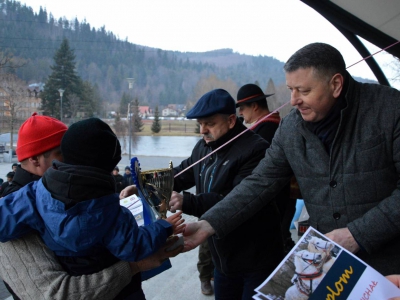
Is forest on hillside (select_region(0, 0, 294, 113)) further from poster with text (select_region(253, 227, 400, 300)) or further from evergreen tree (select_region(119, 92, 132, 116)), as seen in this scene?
poster with text (select_region(253, 227, 400, 300))

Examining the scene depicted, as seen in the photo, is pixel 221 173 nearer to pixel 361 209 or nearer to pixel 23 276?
pixel 361 209

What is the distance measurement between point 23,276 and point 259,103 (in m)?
2.91

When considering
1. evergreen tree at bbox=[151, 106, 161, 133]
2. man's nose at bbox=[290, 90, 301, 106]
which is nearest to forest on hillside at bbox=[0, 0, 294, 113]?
evergreen tree at bbox=[151, 106, 161, 133]

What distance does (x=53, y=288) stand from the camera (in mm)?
1239

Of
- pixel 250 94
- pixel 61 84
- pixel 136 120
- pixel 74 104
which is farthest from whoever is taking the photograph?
pixel 136 120

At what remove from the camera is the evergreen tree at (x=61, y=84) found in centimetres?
2281

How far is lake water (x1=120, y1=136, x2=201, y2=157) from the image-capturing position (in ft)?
96.6

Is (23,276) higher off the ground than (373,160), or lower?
lower

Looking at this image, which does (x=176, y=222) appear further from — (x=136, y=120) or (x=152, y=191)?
(x=136, y=120)

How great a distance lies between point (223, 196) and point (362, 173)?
2.70 ft

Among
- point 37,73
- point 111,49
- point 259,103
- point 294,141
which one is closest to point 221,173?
point 294,141

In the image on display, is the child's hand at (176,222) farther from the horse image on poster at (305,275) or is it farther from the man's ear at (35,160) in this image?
the man's ear at (35,160)

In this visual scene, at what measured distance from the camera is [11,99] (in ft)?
54.9

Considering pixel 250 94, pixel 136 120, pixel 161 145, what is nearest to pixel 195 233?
pixel 250 94
